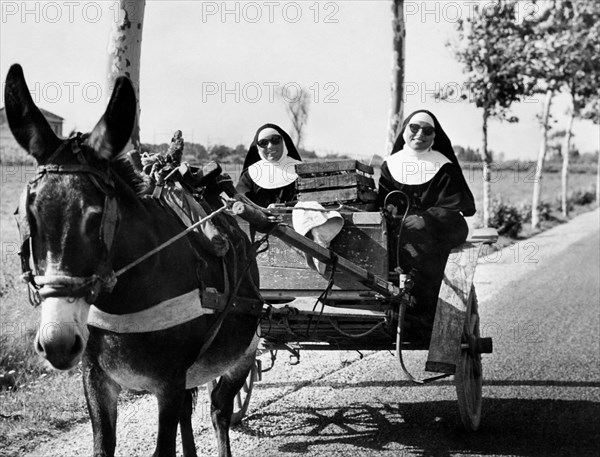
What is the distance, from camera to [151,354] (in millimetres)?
3459

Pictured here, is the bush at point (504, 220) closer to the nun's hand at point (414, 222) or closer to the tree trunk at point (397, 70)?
the tree trunk at point (397, 70)

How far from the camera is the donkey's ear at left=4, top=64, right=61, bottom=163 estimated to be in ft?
10.0

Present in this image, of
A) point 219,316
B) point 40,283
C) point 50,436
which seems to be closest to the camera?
point 40,283

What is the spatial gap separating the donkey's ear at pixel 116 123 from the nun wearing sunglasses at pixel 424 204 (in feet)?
9.23

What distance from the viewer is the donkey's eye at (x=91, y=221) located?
2.99 metres

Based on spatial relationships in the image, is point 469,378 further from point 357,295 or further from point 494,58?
point 494,58

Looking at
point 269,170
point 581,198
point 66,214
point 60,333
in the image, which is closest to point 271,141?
point 269,170

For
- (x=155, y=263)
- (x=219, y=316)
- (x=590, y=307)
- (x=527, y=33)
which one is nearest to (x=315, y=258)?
(x=219, y=316)

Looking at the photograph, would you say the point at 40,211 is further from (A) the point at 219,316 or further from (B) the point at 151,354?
(A) the point at 219,316

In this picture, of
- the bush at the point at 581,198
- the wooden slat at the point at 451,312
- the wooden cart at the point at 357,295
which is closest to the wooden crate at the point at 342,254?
the wooden cart at the point at 357,295

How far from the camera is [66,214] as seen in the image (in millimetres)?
2957

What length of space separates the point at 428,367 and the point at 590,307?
262 inches

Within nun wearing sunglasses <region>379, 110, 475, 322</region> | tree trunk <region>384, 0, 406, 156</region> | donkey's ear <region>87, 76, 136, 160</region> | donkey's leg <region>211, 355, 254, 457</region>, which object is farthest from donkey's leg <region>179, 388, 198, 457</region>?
tree trunk <region>384, 0, 406, 156</region>

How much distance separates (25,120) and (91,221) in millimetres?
501
